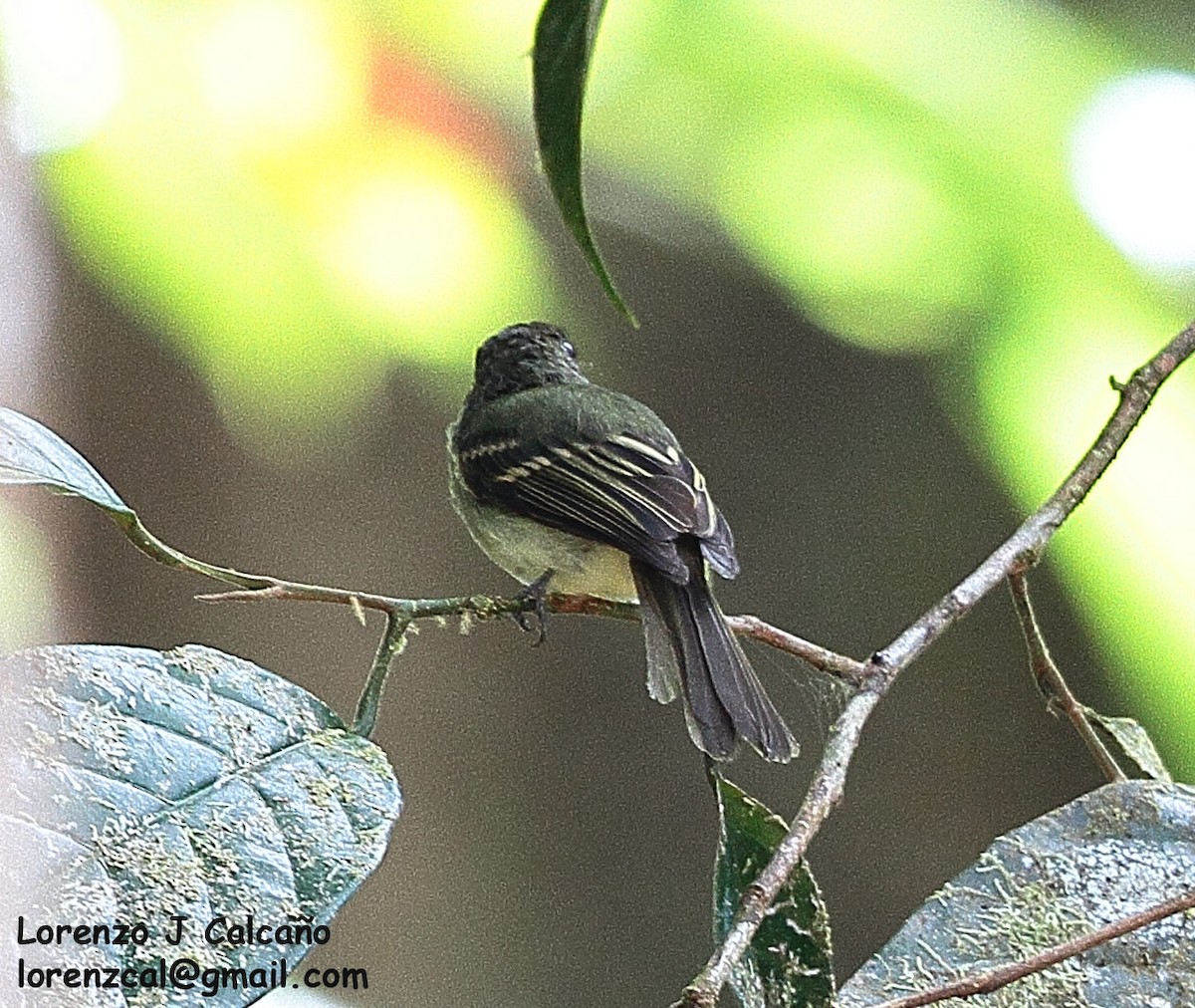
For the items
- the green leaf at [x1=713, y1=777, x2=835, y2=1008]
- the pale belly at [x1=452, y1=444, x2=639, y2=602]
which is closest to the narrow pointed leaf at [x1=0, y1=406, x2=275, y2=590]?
the green leaf at [x1=713, y1=777, x2=835, y2=1008]

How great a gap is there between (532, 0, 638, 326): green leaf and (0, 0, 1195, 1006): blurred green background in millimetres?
983

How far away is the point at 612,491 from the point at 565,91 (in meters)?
0.53

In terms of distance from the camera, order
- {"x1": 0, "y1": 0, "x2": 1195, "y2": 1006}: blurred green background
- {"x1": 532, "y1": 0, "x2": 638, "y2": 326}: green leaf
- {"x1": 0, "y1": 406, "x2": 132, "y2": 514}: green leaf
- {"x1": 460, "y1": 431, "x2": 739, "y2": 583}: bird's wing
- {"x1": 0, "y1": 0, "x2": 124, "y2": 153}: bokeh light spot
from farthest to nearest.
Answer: {"x1": 0, "y1": 0, "x2": 1195, "y2": 1006}: blurred green background → {"x1": 0, "y1": 0, "x2": 124, "y2": 153}: bokeh light spot → {"x1": 460, "y1": 431, "x2": 739, "y2": 583}: bird's wing → {"x1": 0, "y1": 406, "x2": 132, "y2": 514}: green leaf → {"x1": 532, "y1": 0, "x2": 638, "y2": 326}: green leaf

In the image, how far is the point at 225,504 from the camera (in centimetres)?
127

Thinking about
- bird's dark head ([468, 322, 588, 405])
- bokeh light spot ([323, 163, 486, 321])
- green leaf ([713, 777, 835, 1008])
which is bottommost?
green leaf ([713, 777, 835, 1008])

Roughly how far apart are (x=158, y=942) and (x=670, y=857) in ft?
3.41

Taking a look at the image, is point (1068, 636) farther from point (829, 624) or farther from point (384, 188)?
point (384, 188)

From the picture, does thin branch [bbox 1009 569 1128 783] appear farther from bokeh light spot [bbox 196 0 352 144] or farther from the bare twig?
bokeh light spot [bbox 196 0 352 144]

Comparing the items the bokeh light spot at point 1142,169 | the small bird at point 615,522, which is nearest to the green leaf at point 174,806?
the small bird at point 615,522

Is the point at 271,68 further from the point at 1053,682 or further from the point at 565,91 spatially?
the point at 565,91

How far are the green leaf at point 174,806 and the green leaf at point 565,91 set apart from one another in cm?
22

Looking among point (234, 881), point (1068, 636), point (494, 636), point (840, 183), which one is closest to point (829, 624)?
point (1068, 636)

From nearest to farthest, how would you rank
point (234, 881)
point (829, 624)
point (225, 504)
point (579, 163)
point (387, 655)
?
point (579, 163), point (234, 881), point (387, 655), point (225, 504), point (829, 624)

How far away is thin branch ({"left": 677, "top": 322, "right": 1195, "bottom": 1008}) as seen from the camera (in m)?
0.34
